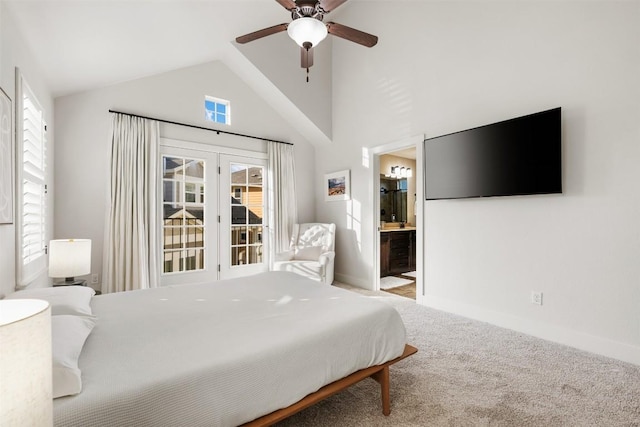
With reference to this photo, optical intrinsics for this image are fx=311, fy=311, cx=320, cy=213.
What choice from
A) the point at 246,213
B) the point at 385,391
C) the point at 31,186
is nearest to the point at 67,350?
the point at 385,391

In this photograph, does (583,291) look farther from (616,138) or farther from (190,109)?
(190,109)

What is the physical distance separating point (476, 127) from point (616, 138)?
43.8 inches

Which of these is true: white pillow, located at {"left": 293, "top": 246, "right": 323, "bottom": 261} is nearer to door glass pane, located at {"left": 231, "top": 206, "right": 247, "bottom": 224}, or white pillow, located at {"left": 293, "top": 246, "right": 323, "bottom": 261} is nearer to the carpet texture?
door glass pane, located at {"left": 231, "top": 206, "right": 247, "bottom": 224}

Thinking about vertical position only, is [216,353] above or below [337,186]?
below

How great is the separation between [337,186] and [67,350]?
427 centimetres

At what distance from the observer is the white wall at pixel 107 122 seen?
355cm

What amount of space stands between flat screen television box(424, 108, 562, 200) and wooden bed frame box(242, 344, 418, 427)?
1948 millimetres

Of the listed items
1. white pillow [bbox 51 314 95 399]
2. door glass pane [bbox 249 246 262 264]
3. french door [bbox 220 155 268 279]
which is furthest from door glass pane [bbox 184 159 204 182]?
white pillow [bbox 51 314 95 399]

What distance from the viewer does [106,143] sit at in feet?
12.4

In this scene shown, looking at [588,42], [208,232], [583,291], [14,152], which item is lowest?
[583,291]

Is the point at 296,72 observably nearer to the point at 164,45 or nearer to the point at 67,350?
the point at 164,45

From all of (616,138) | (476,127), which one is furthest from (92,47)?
(616,138)

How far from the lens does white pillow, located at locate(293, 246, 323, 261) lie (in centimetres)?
475

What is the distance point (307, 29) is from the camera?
7.04 feet
